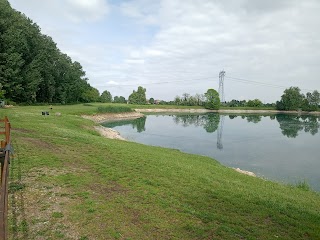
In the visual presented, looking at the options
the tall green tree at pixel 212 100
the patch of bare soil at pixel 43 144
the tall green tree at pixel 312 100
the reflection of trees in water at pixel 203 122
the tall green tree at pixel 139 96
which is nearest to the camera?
the patch of bare soil at pixel 43 144

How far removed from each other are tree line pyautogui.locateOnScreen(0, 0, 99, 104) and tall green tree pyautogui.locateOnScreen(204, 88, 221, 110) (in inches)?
3185

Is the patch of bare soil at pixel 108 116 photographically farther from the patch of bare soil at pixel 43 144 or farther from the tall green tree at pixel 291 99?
the tall green tree at pixel 291 99

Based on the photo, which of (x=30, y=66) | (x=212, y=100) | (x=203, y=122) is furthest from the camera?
(x=212, y=100)

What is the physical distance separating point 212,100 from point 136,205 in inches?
6192

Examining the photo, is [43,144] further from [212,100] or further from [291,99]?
[291,99]

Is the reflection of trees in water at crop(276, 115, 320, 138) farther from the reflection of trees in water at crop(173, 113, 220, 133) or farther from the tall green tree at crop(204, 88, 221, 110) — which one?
the tall green tree at crop(204, 88, 221, 110)

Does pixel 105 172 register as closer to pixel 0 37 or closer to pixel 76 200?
pixel 76 200

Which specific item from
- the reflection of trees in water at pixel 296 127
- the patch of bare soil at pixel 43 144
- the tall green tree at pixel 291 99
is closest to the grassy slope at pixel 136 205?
the patch of bare soil at pixel 43 144

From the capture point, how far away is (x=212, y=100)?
16300 cm

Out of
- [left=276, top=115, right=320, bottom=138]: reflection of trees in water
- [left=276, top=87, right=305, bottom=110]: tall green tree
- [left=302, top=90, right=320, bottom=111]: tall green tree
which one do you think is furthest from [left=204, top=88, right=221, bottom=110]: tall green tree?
[left=276, top=115, right=320, bottom=138]: reflection of trees in water

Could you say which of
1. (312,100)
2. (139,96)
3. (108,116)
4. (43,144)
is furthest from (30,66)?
(312,100)

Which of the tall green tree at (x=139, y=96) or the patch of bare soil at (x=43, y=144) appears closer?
the patch of bare soil at (x=43, y=144)

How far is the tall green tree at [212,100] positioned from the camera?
162250 millimetres

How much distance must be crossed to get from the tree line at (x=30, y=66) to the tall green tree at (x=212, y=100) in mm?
80891
